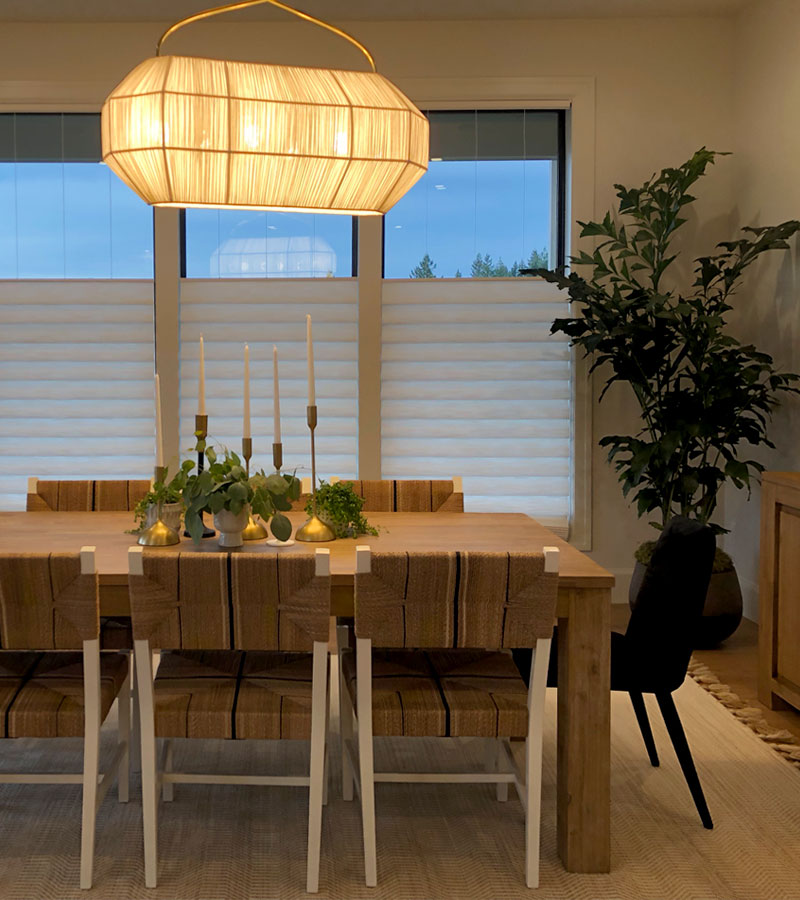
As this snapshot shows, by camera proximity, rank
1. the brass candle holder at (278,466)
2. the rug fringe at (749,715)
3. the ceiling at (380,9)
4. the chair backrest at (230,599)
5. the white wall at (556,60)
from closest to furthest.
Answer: the chair backrest at (230,599) < the brass candle holder at (278,466) < the rug fringe at (749,715) < the ceiling at (380,9) < the white wall at (556,60)

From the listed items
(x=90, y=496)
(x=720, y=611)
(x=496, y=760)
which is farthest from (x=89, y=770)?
(x=720, y=611)

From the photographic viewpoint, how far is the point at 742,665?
13.9 ft

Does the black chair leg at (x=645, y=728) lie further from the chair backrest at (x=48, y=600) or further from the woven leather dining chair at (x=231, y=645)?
the chair backrest at (x=48, y=600)

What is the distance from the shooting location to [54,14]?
4.91 meters

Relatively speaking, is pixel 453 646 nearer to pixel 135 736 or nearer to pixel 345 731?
pixel 345 731

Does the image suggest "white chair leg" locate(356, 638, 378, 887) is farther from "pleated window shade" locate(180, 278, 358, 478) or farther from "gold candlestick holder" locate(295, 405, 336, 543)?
"pleated window shade" locate(180, 278, 358, 478)

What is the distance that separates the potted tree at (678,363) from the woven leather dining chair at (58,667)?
281 centimetres

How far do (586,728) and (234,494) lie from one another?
3.47 feet

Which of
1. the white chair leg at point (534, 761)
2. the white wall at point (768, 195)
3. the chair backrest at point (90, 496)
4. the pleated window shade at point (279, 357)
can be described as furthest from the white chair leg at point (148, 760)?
the white wall at point (768, 195)

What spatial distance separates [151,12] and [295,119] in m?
2.96

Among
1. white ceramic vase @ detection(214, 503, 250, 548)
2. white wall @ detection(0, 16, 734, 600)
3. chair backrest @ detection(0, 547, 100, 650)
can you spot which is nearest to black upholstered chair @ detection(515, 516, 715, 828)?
white ceramic vase @ detection(214, 503, 250, 548)

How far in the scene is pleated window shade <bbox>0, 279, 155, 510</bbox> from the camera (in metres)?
5.22

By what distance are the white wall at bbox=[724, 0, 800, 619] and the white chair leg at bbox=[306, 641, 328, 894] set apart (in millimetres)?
3004

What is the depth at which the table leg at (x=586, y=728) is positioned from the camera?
2363 mm
